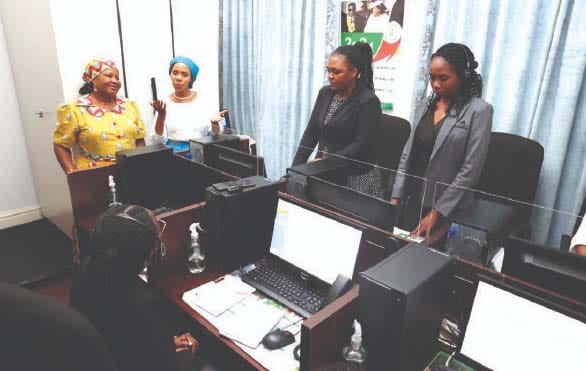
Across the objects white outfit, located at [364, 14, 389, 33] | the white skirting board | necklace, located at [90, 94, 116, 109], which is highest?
white outfit, located at [364, 14, 389, 33]

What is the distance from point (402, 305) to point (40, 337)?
28.8 inches

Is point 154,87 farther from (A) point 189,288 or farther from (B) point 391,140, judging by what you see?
(A) point 189,288

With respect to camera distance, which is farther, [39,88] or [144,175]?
[39,88]

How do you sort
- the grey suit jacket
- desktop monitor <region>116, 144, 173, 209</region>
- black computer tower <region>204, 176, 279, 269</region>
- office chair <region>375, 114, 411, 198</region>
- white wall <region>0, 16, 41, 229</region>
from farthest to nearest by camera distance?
white wall <region>0, 16, 41, 229</region>
office chair <region>375, 114, 411, 198</region>
desktop monitor <region>116, 144, 173, 209</region>
the grey suit jacket
black computer tower <region>204, 176, 279, 269</region>

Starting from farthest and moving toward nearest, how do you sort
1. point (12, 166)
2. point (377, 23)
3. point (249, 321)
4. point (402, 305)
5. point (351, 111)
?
point (12, 166) → point (377, 23) → point (351, 111) → point (249, 321) → point (402, 305)

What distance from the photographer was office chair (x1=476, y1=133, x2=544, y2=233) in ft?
6.80

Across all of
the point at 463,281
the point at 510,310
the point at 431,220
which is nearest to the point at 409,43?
the point at 431,220

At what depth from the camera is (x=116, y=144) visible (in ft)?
8.22

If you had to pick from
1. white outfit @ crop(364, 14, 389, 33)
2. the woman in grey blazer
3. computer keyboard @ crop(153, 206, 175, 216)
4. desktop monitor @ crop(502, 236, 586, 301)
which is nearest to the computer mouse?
desktop monitor @ crop(502, 236, 586, 301)

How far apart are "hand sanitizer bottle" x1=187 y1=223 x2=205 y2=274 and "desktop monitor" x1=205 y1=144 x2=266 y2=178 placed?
406mm

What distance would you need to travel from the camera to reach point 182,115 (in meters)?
2.71

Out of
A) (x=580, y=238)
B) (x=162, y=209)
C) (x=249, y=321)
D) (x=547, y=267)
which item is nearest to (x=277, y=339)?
(x=249, y=321)

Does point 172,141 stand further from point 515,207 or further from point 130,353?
point 515,207

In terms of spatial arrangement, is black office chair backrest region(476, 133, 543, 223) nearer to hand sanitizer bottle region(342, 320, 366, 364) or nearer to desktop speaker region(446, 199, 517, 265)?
desktop speaker region(446, 199, 517, 265)
